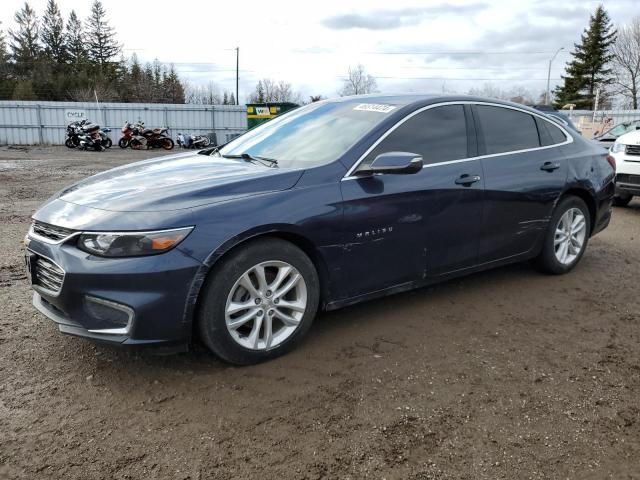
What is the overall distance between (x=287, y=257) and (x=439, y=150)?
1519 millimetres

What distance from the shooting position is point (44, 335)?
352 centimetres

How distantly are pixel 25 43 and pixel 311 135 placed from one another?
68.1m

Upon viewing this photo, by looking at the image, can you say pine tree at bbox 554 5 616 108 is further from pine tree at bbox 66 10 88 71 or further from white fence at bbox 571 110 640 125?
pine tree at bbox 66 10 88 71

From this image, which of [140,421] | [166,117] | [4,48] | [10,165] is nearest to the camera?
[140,421]

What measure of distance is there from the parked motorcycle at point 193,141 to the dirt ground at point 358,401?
74.3ft

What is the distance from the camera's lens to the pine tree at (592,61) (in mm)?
54344

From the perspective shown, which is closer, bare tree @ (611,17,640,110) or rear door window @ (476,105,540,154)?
rear door window @ (476,105,540,154)

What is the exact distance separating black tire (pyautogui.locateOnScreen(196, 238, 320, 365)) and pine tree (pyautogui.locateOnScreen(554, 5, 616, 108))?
59.2 m

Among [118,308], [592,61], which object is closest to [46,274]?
[118,308]

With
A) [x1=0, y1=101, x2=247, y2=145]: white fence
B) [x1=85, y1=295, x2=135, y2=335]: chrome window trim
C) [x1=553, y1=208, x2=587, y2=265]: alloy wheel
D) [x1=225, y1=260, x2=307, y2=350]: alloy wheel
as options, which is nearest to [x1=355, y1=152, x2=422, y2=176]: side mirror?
[x1=225, y1=260, x2=307, y2=350]: alloy wheel

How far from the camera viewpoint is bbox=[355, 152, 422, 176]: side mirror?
→ 10.8 ft

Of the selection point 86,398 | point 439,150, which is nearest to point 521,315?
point 439,150

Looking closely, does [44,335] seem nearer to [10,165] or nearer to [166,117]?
[10,165]

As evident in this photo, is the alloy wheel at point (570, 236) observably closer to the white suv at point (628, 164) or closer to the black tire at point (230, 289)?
the black tire at point (230, 289)
